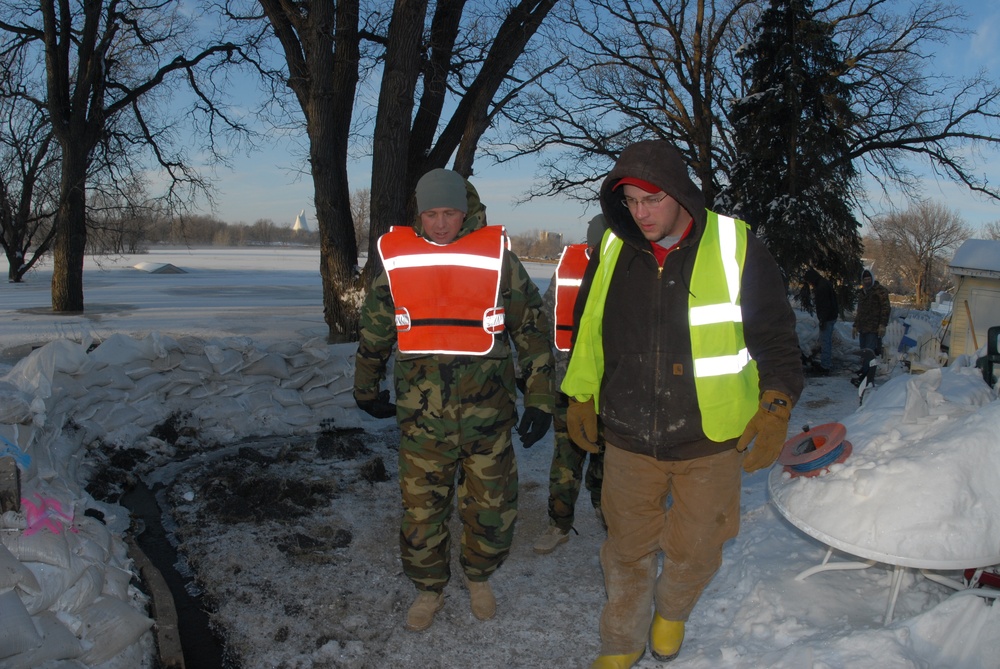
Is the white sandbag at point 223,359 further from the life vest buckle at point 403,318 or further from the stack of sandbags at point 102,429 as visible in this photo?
the life vest buckle at point 403,318

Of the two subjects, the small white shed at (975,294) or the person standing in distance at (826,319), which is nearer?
the small white shed at (975,294)

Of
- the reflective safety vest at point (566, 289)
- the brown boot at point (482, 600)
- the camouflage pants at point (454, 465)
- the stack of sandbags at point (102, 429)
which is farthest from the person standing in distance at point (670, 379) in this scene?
the stack of sandbags at point (102, 429)

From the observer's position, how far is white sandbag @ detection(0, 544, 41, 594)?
2.39m

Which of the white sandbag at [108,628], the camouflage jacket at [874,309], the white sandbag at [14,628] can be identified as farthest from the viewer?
the camouflage jacket at [874,309]

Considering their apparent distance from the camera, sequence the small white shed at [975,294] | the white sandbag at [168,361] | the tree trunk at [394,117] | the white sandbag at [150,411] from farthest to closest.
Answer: the small white shed at [975,294] < the tree trunk at [394,117] < the white sandbag at [168,361] < the white sandbag at [150,411]

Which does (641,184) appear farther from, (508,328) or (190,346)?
(190,346)

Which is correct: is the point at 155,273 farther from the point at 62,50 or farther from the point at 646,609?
the point at 646,609

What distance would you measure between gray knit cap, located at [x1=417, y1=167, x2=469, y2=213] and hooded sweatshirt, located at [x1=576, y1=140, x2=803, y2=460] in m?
0.72

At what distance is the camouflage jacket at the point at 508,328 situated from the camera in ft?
10.3

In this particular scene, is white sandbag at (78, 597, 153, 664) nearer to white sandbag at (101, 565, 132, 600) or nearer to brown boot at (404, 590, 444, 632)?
white sandbag at (101, 565, 132, 600)

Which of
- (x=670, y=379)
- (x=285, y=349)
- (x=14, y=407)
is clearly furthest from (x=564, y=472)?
(x=285, y=349)

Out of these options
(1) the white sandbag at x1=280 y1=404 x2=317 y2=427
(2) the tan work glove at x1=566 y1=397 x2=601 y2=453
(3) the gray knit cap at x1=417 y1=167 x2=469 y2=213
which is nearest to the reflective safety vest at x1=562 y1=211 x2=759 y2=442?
(2) the tan work glove at x1=566 y1=397 x2=601 y2=453

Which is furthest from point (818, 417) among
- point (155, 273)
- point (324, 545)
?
point (155, 273)

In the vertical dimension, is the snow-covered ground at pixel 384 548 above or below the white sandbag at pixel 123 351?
below
